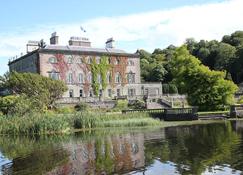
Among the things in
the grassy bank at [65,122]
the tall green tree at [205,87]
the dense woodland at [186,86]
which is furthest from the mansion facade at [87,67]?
the grassy bank at [65,122]

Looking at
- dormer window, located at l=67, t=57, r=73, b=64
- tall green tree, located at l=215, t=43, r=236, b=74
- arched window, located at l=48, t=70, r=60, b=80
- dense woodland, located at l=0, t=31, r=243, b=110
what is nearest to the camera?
dense woodland, located at l=0, t=31, r=243, b=110

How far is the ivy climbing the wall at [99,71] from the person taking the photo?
62062 millimetres

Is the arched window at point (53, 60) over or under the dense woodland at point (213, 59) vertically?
under

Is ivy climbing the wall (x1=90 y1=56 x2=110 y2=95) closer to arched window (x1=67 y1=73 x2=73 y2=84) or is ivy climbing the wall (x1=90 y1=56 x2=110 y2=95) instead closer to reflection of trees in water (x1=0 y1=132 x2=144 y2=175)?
arched window (x1=67 y1=73 x2=73 y2=84)

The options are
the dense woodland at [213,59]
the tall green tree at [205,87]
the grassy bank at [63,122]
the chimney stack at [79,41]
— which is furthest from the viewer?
A: the dense woodland at [213,59]

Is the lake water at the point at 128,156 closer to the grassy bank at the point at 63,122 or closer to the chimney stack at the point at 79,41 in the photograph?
A: the grassy bank at the point at 63,122

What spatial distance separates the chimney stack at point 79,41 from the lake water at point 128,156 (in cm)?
3806

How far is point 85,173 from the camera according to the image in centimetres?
1526

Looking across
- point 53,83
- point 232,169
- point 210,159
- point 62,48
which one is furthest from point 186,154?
point 62,48

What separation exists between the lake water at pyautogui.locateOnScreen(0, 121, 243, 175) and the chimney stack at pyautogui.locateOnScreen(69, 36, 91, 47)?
38056 mm

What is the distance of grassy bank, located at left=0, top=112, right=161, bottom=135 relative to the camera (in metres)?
33.4

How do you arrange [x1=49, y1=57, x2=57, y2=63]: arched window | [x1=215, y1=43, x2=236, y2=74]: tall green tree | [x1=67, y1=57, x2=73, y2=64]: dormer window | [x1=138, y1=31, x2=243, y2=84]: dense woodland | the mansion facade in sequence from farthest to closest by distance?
[x1=215, y1=43, x2=236, y2=74]: tall green tree, [x1=138, y1=31, x2=243, y2=84]: dense woodland, [x1=67, y1=57, x2=73, y2=64]: dormer window, the mansion facade, [x1=49, y1=57, x2=57, y2=63]: arched window

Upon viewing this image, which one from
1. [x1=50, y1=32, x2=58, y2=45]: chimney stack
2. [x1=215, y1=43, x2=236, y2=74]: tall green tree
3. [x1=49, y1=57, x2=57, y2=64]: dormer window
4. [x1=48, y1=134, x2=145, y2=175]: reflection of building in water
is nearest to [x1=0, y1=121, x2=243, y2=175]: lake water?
[x1=48, y1=134, x2=145, y2=175]: reflection of building in water

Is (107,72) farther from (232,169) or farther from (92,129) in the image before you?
(232,169)
